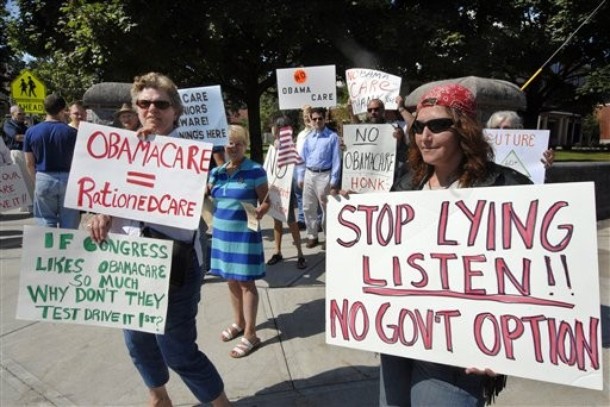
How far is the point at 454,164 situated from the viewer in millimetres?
1934

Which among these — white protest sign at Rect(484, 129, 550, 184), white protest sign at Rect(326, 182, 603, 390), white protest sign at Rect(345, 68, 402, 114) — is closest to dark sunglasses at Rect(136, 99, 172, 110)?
white protest sign at Rect(326, 182, 603, 390)

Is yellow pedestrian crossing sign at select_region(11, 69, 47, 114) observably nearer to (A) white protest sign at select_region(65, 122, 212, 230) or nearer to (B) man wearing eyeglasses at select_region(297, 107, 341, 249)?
(B) man wearing eyeglasses at select_region(297, 107, 341, 249)

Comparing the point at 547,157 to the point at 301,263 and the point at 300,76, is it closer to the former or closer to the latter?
the point at 301,263

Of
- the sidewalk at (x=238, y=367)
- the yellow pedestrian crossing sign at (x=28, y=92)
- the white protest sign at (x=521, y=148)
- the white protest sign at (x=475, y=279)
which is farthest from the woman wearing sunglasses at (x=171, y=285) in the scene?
the yellow pedestrian crossing sign at (x=28, y=92)

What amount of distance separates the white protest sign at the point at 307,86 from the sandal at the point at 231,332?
2.90 metres

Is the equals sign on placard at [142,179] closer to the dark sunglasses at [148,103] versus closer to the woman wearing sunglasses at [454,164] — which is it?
the dark sunglasses at [148,103]

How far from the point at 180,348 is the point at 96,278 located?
535mm

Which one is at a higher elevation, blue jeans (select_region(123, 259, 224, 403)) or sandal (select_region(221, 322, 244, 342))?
blue jeans (select_region(123, 259, 224, 403))

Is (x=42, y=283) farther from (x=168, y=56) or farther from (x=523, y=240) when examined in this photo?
(x=168, y=56)

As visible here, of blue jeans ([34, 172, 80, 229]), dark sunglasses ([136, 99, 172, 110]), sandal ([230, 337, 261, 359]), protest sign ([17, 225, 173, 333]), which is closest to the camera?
protest sign ([17, 225, 173, 333])

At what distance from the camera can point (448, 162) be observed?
6.32 ft

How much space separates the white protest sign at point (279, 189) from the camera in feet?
15.3

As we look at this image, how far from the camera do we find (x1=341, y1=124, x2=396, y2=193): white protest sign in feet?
14.8

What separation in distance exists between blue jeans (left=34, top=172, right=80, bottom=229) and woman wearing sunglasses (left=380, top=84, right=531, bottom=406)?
4.95m
